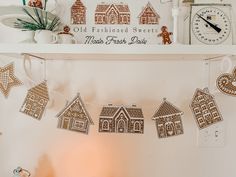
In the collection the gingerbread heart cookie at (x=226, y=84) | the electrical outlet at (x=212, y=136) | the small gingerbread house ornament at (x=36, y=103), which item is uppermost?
the gingerbread heart cookie at (x=226, y=84)

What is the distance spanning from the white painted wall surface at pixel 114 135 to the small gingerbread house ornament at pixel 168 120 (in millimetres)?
62

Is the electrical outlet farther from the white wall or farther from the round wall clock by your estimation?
the round wall clock

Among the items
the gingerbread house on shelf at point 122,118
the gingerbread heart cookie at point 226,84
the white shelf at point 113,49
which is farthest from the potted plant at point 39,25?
the gingerbread heart cookie at point 226,84

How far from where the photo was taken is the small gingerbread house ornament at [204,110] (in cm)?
120

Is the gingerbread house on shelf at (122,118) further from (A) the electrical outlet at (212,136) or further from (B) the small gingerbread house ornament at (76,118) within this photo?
(A) the electrical outlet at (212,136)

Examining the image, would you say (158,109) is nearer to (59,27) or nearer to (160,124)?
(160,124)

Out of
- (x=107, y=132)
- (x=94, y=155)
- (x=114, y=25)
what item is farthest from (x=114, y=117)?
(x=114, y=25)

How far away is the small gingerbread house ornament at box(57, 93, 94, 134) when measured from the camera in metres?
1.21

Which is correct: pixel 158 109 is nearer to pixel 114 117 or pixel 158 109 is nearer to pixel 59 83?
pixel 114 117

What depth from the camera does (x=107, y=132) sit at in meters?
1.29

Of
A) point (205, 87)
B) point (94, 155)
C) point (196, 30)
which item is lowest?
point (94, 155)

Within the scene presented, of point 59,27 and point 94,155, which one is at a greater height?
point 59,27

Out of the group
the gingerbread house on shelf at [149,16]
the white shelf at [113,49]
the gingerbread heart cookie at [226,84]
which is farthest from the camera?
the gingerbread house on shelf at [149,16]

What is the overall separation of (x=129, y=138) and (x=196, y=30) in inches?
19.0
